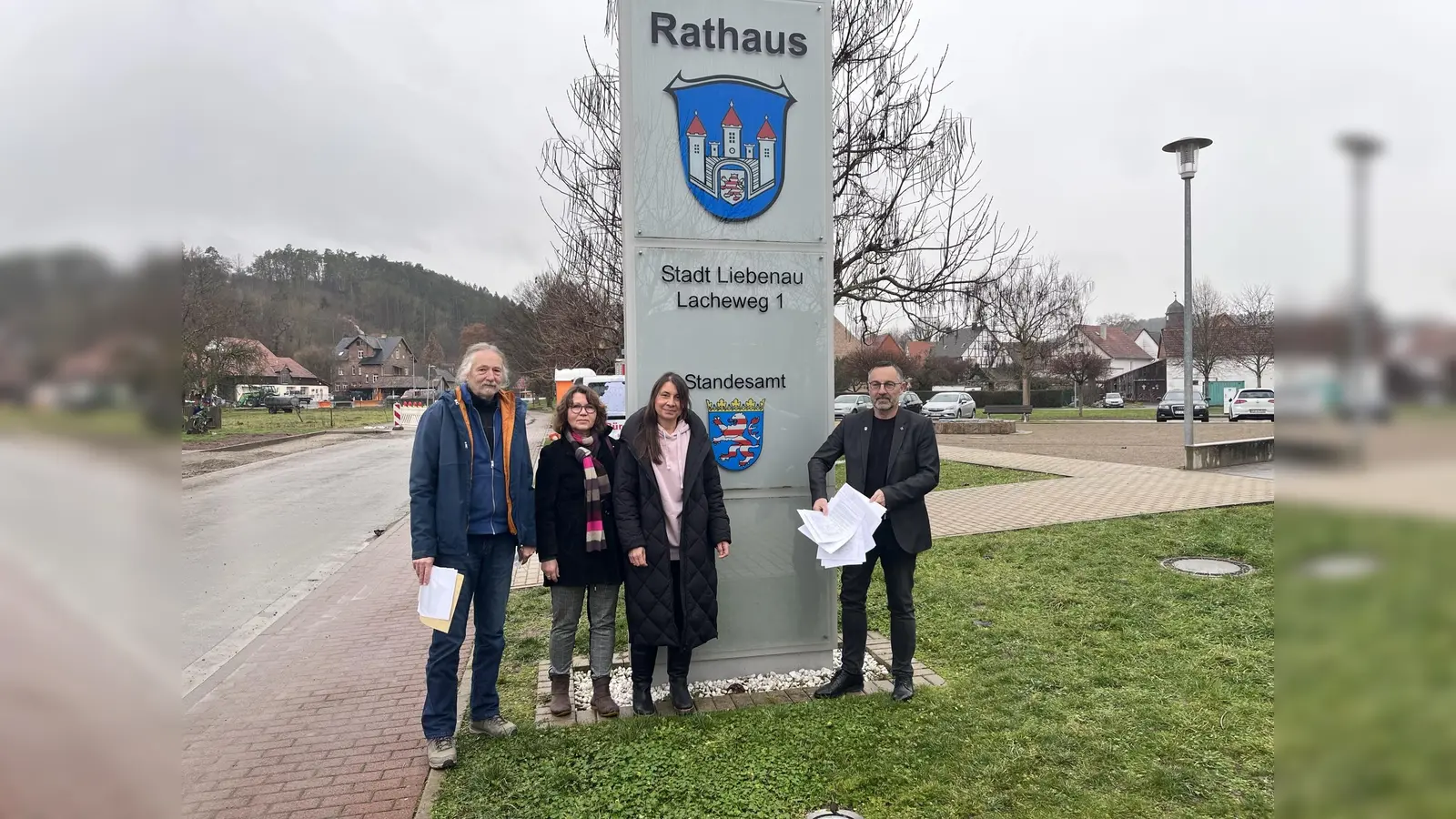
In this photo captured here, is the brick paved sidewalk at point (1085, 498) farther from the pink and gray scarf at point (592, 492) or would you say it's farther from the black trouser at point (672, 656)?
the pink and gray scarf at point (592, 492)

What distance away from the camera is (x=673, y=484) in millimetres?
4453

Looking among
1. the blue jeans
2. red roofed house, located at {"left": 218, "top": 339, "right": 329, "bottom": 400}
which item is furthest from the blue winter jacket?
red roofed house, located at {"left": 218, "top": 339, "right": 329, "bottom": 400}

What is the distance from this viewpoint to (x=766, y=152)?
4.89m

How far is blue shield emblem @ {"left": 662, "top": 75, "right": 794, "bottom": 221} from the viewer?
4766mm

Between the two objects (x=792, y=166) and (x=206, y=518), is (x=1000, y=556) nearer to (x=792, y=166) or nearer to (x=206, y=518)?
(x=792, y=166)

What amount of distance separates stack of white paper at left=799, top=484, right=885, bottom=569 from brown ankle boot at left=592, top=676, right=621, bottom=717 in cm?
139

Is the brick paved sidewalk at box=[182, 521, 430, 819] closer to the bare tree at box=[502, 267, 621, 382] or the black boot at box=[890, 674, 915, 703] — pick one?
the black boot at box=[890, 674, 915, 703]

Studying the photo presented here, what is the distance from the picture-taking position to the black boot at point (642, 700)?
4.53 m
